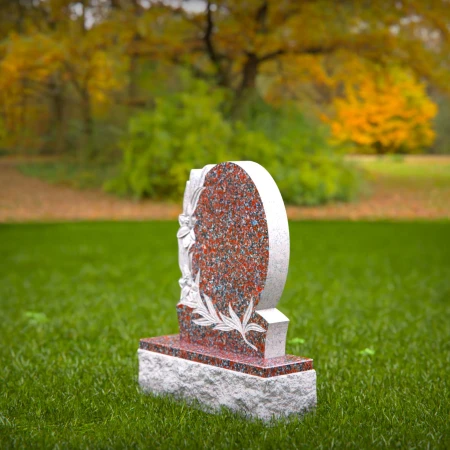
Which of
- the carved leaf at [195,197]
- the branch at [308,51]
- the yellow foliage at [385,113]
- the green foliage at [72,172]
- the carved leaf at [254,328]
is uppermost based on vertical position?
the branch at [308,51]

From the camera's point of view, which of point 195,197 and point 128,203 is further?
point 128,203

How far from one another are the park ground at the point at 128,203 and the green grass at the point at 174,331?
21.4ft

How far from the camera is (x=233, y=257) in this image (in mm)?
4398

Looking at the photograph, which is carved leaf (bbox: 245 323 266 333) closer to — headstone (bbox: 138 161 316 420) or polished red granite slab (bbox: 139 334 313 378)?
headstone (bbox: 138 161 316 420)

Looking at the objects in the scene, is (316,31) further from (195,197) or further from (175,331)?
(195,197)

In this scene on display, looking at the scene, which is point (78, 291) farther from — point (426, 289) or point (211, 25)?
point (211, 25)

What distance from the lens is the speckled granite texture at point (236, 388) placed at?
4.06 meters

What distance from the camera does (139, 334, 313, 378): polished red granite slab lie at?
13.4 ft

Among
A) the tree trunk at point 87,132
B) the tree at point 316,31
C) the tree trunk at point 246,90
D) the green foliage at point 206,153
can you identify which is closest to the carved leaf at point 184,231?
the green foliage at point 206,153

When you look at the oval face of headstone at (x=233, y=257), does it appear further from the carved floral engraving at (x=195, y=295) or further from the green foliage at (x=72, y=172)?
the green foliage at (x=72, y=172)

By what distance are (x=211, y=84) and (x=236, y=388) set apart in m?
19.7

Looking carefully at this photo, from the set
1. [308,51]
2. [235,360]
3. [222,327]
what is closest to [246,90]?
[308,51]

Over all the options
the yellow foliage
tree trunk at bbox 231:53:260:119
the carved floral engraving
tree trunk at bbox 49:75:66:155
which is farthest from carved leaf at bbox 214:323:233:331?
tree trunk at bbox 49:75:66:155

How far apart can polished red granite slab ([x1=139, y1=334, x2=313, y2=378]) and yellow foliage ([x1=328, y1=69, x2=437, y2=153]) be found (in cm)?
1978
